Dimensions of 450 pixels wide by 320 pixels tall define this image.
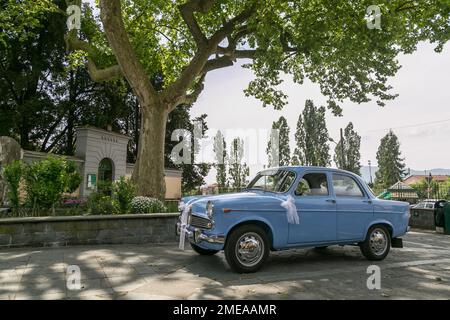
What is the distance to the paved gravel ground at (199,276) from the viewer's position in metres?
4.70

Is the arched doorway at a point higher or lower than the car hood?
higher

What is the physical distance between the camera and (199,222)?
5957 mm

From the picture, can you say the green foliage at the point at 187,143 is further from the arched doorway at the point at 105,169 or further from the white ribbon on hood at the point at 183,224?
the white ribbon on hood at the point at 183,224

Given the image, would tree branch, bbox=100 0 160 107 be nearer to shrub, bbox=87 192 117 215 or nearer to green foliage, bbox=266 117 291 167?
shrub, bbox=87 192 117 215

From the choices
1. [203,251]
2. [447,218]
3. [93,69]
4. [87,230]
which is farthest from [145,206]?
[447,218]

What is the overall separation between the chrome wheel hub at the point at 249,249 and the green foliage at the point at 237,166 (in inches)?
1003

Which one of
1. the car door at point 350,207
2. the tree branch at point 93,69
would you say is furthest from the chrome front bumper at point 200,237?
Answer: the tree branch at point 93,69

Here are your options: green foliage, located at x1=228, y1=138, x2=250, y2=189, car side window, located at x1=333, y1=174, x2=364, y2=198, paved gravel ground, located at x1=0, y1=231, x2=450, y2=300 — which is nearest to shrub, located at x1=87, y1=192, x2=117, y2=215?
paved gravel ground, located at x1=0, y1=231, x2=450, y2=300

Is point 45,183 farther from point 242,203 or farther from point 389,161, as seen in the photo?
point 389,161

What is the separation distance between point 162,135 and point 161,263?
22.0 ft

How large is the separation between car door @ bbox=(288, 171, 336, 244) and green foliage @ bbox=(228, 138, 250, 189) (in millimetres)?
24603

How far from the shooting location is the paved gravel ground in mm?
4703

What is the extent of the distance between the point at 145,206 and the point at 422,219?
1347cm
